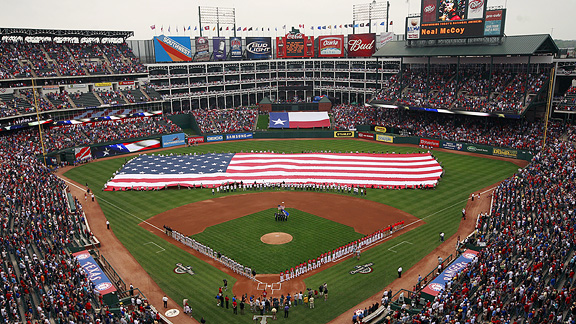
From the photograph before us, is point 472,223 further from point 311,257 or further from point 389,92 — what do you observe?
point 389,92

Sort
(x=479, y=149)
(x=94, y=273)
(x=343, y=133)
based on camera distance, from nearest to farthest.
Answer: (x=94, y=273)
(x=479, y=149)
(x=343, y=133)

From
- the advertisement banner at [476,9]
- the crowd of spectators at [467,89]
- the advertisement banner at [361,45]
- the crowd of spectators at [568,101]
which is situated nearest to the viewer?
the crowd of spectators at [568,101]

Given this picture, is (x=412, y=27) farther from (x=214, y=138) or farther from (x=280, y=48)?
(x=214, y=138)

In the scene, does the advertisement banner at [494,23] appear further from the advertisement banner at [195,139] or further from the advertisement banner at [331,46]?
the advertisement banner at [195,139]

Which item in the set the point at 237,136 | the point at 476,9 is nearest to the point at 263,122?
the point at 237,136

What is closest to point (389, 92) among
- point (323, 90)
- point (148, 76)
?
point (323, 90)

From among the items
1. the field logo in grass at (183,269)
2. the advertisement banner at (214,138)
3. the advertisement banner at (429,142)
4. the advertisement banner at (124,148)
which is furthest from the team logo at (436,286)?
the advertisement banner at (214,138)

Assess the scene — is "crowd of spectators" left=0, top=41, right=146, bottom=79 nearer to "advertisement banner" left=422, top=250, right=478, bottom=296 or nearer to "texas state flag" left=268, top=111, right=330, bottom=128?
"texas state flag" left=268, top=111, right=330, bottom=128

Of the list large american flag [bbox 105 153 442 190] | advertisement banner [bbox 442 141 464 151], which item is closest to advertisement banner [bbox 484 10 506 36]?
advertisement banner [bbox 442 141 464 151]
